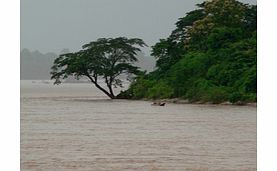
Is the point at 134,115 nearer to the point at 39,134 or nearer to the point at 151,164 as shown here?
the point at 39,134

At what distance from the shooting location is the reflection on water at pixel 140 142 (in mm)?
5391

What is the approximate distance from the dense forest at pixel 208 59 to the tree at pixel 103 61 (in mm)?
536

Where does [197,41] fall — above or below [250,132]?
above

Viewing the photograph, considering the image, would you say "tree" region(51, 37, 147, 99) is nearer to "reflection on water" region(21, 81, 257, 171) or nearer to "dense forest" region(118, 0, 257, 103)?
"dense forest" region(118, 0, 257, 103)

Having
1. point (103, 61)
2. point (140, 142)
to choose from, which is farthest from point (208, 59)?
point (140, 142)

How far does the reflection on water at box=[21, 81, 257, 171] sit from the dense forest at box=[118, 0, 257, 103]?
126 inches

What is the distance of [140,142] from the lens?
7.20 metres

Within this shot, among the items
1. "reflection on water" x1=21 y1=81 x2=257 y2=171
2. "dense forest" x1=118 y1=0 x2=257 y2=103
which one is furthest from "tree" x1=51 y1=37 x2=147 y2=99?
"reflection on water" x1=21 y1=81 x2=257 y2=171

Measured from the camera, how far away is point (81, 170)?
506 cm

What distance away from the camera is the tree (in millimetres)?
18156

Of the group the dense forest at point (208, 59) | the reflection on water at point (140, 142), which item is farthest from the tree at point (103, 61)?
the reflection on water at point (140, 142)

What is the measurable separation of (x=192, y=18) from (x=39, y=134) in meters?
10.4
